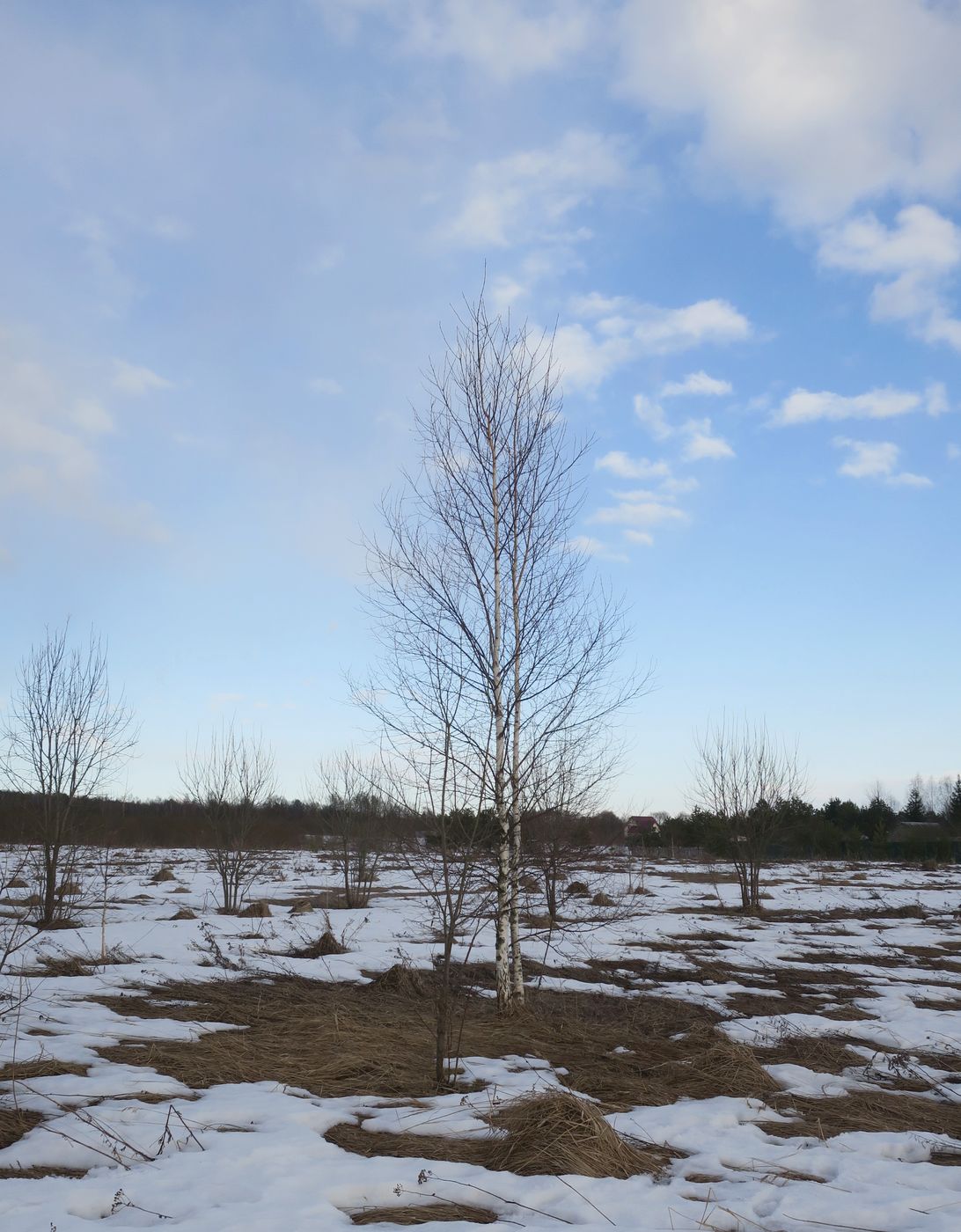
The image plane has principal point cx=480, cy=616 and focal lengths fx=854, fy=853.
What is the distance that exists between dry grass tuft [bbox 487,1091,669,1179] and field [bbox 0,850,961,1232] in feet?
0.04

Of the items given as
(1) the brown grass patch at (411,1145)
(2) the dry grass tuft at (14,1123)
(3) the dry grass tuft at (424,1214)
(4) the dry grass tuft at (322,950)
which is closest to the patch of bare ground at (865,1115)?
(1) the brown grass patch at (411,1145)

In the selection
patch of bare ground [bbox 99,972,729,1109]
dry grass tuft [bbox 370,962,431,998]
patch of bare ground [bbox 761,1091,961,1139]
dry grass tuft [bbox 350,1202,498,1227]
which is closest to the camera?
dry grass tuft [bbox 350,1202,498,1227]

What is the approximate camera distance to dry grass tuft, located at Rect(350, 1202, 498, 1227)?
333cm

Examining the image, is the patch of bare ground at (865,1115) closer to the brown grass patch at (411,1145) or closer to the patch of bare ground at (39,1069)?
the brown grass patch at (411,1145)

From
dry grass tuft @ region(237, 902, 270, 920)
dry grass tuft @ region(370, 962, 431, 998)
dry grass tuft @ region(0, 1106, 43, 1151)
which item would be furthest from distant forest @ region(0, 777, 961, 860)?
dry grass tuft @ region(0, 1106, 43, 1151)

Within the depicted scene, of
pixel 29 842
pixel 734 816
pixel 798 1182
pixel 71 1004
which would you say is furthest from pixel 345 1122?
pixel 734 816

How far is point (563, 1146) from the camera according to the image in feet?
12.9

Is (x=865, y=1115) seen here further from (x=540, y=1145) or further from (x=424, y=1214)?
(x=424, y=1214)

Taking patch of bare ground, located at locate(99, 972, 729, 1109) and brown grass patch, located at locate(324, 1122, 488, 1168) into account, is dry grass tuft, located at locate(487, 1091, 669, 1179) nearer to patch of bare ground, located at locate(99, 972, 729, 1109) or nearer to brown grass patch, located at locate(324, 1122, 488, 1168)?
brown grass patch, located at locate(324, 1122, 488, 1168)

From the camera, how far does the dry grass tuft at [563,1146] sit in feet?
12.8

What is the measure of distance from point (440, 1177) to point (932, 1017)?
20.2ft

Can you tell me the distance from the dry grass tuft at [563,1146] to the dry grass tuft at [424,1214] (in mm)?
479

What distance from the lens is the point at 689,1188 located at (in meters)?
3.75

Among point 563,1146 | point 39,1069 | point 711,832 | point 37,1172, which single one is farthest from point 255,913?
→ point 711,832
